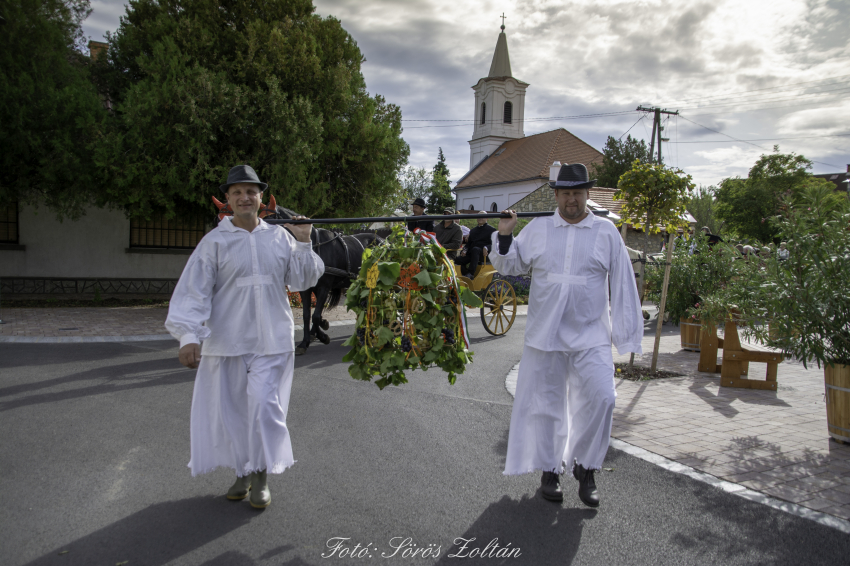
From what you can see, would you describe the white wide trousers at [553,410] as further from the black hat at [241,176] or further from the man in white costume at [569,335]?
the black hat at [241,176]

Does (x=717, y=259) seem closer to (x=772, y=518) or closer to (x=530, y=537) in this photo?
(x=772, y=518)

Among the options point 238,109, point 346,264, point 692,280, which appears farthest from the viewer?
point 238,109

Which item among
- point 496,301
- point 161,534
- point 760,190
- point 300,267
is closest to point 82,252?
point 496,301

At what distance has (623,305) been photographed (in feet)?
12.1

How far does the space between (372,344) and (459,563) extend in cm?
129

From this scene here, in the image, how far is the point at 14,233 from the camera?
1466cm

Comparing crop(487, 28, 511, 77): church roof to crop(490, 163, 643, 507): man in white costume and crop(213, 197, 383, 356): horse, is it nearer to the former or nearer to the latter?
crop(213, 197, 383, 356): horse

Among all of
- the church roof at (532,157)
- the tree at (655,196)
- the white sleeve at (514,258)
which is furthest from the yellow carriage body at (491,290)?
the church roof at (532,157)

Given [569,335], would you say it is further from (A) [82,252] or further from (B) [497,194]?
(B) [497,194]

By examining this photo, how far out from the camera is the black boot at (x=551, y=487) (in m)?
3.61

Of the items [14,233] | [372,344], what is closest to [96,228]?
[14,233]

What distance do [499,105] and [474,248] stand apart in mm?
51007

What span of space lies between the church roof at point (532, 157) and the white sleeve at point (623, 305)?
43247mm

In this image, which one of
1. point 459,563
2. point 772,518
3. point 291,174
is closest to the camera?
point 459,563
